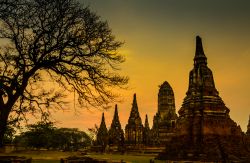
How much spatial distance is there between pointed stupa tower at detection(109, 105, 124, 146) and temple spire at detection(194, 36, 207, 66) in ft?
101

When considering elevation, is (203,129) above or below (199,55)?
below

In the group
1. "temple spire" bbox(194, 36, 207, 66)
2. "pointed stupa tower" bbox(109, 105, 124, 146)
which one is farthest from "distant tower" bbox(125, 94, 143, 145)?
"temple spire" bbox(194, 36, 207, 66)

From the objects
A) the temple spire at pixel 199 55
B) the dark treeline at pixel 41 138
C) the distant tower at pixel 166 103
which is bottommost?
the dark treeline at pixel 41 138

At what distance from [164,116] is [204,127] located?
24191mm

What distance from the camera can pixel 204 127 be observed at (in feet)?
93.6

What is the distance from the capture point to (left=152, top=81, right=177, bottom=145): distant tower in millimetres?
51719

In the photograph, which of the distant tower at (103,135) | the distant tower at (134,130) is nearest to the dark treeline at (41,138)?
the distant tower at (103,135)

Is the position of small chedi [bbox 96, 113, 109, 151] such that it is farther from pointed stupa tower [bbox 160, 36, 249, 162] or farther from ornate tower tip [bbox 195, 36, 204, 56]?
ornate tower tip [bbox 195, 36, 204, 56]

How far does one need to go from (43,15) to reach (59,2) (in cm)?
89

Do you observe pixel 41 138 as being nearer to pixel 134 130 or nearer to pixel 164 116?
pixel 134 130

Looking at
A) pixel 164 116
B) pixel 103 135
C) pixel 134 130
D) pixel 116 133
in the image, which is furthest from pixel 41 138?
pixel 164 116

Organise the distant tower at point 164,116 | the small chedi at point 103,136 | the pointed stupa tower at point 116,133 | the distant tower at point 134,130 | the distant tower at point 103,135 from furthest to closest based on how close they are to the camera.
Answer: the distant tower at point 103,135 → the small chedi at point 103,136 → the pointed stupa tower at point 116,133 → the distant tower at point 134,130 → the distant tower at point 164,116

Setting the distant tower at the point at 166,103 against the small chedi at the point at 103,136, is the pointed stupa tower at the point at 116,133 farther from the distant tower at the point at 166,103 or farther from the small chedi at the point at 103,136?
the distant tower at the point at 166,103

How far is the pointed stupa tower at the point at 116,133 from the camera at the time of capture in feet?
203
